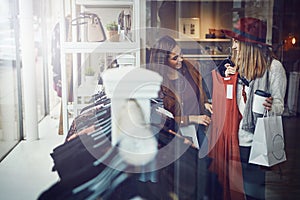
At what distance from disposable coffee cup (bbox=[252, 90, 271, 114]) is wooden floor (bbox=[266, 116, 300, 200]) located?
0.15 meters

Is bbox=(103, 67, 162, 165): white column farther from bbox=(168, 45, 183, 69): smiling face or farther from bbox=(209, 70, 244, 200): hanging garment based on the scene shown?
bbox=(209, 70, 244, 200): hanging garment

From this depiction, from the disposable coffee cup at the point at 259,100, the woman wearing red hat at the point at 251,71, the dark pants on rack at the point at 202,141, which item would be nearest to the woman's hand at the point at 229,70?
the woman wearing red hat at the point at 251,71

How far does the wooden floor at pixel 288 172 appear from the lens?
1403mm

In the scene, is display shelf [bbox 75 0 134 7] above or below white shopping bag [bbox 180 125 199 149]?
above

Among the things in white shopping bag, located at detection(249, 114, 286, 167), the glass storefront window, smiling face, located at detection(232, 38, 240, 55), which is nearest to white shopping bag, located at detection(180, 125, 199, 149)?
white shopping bag, located at detection(249, 114, 286, 167)

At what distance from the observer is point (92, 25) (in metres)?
1.22

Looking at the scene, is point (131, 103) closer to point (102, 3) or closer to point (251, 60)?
point (102, 3)

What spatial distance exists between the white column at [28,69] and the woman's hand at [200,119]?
1.90 ft

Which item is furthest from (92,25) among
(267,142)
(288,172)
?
(288,172)

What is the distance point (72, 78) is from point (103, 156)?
31 centimetres

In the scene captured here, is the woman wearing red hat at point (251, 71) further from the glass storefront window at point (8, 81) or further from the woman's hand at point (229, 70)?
the glass storefront window at point (8, 81)

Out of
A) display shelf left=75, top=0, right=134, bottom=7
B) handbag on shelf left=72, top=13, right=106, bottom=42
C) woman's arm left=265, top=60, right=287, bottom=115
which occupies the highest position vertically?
display shelf left=75, top=0, right=134, bottom=7

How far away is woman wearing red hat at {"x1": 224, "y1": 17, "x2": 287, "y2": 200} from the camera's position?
4.27 feet

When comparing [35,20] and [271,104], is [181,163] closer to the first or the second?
[271,104]
